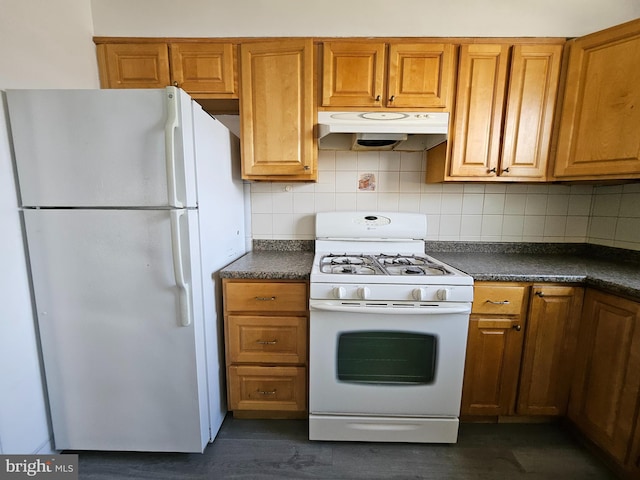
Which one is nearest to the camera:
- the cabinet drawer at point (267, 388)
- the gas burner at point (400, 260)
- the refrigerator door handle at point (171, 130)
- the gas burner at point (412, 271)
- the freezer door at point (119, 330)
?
the refrigerator door handle at point (171, 130)

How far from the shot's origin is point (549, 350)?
1446mm

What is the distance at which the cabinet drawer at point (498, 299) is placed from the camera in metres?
1.42

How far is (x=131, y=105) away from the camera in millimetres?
1079

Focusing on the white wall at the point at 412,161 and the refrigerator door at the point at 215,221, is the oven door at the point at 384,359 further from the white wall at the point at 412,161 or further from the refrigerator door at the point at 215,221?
the white wall at the point at 412,161

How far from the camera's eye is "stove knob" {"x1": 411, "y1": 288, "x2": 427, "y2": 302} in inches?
50.8

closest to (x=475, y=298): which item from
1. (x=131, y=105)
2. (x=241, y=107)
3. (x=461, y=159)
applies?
(x=461, y=159)

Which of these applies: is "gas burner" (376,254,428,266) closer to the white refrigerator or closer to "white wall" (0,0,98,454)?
the white refrigerator

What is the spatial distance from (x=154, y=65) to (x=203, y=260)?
1.24 meters

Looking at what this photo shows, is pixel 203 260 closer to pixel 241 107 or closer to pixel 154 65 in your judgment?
pixel 241 107

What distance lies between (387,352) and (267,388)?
2.35 ft

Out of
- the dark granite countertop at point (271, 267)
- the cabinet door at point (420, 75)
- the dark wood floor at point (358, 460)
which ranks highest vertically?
the cabinet door at point (420, 75)

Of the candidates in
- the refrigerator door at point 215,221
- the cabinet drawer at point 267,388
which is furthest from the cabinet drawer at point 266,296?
the cabinet drawer at point 267,388

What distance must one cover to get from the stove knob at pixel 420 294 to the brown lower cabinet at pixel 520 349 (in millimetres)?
349

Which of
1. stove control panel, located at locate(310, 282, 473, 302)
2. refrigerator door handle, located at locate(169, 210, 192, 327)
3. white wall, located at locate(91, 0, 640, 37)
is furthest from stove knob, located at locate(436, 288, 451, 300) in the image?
white wall, located at locate(91, 0, 640, 37)
